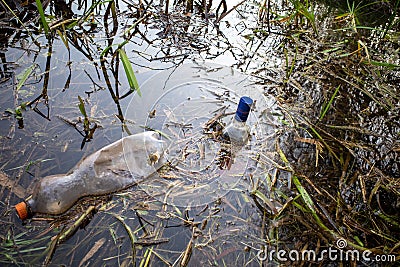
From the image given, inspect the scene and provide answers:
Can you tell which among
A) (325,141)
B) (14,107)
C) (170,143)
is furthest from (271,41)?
(14,107)

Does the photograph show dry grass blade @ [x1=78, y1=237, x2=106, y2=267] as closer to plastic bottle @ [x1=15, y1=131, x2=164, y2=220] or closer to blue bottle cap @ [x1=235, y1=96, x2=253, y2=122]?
plastic bottle @ [x1=15, y1=131, x2=164, y2=220]

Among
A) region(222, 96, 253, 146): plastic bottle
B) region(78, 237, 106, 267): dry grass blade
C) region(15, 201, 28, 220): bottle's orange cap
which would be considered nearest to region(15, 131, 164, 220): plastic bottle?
region(15, 201, 28, 220): bottle's orange cap

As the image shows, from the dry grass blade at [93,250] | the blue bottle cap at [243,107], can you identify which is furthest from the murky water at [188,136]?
the blue bottle cap at [243,107]

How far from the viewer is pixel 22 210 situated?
113 cm

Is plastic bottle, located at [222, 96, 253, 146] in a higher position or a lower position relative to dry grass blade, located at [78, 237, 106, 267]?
higher

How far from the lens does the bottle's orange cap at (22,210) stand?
1.12 m

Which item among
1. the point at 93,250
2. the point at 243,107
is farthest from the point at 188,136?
the point at 93,250

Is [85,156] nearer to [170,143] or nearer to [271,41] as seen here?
[170,143]

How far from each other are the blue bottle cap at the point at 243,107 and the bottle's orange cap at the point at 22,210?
79 cm

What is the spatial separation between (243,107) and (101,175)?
575 mm

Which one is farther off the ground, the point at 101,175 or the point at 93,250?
the point at 101,175

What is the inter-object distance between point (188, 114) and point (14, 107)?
0.73 m

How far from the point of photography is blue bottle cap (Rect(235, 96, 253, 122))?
4.04ft

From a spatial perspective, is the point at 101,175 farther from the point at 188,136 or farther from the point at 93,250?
the point at 188,136
